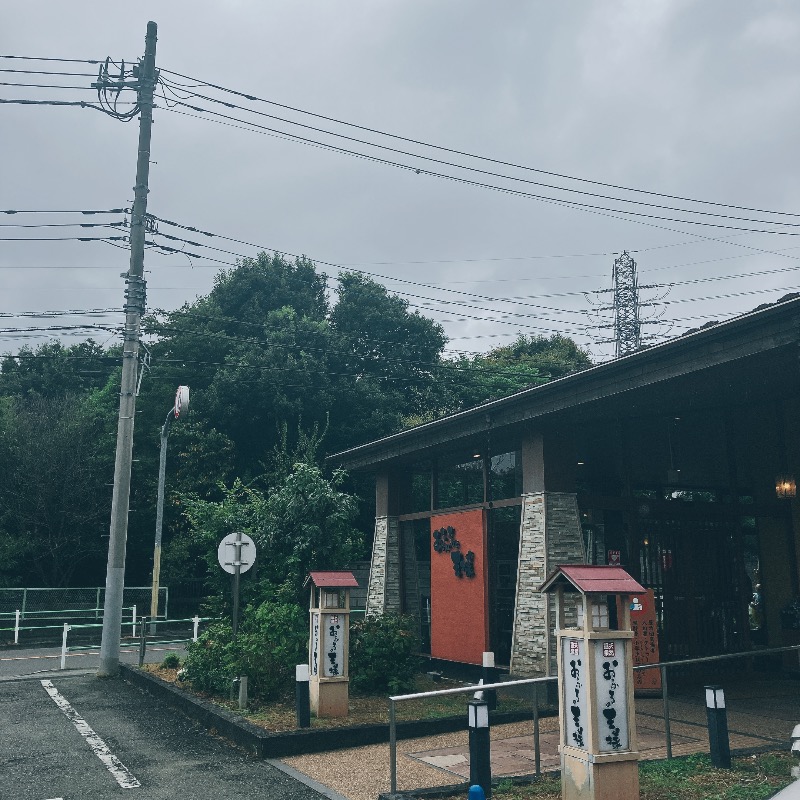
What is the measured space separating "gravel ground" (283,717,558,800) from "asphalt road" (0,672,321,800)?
38 centimetres

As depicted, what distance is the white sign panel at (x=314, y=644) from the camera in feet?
35.7

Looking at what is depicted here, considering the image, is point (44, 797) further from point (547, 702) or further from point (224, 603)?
point (224, 603)

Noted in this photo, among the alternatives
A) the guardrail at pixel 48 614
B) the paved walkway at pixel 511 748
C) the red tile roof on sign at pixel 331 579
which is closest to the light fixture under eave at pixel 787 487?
the paved walkway at pixel 511 748

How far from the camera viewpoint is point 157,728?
35.1ft

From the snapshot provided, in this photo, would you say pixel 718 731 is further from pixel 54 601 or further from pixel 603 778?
pixel 54 601

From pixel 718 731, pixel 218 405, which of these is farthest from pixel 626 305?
pixel 718 731

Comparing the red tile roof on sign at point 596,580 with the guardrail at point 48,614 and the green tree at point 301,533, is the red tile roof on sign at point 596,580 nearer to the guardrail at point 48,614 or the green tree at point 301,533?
the green tree at point 301,533

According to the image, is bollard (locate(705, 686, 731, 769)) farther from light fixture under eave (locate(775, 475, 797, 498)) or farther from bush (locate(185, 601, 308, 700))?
light fixture under eave (locate(775, 475, 797, 498))

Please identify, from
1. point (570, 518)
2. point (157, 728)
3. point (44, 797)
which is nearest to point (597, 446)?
point (570, 518)

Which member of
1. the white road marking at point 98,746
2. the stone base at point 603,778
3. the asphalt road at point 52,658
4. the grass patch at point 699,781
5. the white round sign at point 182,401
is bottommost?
the asphalt road at point 52,658

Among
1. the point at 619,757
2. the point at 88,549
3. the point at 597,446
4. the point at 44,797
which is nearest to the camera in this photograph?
the point at 619,757

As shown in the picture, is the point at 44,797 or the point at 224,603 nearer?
the point at 44,797

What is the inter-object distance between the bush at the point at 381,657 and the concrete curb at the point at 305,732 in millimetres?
2269

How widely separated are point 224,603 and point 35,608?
33.9ft
